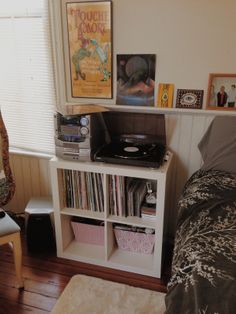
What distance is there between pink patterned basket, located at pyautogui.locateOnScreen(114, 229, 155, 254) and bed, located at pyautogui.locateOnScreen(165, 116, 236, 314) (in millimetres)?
536

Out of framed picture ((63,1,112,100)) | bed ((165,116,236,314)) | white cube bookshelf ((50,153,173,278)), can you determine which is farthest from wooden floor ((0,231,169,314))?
framed picture ((63,1,112,100))

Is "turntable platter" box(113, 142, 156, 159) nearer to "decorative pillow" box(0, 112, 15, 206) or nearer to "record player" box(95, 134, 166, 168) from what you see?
"record player" box(95, 134, 166, 168)

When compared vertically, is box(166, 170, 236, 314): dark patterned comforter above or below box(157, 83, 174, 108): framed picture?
below

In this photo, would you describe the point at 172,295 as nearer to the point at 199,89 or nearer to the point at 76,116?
the point at 76,116

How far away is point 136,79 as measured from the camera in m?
1.90

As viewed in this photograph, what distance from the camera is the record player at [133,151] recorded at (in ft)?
5.57

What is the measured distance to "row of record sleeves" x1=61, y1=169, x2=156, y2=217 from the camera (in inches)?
71.6

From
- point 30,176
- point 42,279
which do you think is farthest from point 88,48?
point 42,279

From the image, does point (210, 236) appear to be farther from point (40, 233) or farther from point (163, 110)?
point (40, 233)

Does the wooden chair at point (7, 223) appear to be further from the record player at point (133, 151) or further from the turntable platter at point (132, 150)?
the turntable platter at point (132, 150)

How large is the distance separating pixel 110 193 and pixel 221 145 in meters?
0.73

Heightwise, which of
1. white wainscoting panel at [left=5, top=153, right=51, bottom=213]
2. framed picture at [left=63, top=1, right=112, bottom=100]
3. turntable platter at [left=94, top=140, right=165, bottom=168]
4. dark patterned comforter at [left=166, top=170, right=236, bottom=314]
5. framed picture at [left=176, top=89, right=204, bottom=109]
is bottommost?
white wainscoting panel at [left=5, top=153, right=51, bottom=213]

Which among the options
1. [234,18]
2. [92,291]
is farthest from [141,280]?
[234,18]

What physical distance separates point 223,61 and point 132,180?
92cm
